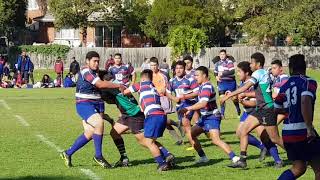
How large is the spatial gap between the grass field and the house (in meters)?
43.7

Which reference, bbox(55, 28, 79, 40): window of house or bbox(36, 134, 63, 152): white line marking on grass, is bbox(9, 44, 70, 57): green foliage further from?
bbox(36, 134, 63, 152): white line marking on grass

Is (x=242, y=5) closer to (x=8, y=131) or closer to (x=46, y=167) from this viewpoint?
(x=8, y=131)

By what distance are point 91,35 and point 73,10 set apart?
946cm

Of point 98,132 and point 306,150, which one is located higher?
point 306,150

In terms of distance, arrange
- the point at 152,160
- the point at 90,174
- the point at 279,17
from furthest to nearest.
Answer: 1. the point at 279,17
2. the point at 152,160
3. the point at 90,174

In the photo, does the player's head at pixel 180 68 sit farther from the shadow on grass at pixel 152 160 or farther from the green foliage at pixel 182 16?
the green foliage at pixel 182 16

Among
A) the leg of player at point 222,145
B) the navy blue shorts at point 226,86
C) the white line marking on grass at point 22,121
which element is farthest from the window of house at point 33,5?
the leg of player at point 222,145

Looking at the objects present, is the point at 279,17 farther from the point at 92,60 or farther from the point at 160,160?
the point at 160,160

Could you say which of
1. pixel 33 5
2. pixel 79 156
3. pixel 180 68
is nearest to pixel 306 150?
pixel 79 156

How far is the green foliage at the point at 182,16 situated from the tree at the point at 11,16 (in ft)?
43.6

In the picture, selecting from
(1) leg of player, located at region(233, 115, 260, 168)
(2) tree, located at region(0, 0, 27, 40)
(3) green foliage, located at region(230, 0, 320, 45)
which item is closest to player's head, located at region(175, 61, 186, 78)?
(1) leg of player, located at region(233, 115, 260, 168)

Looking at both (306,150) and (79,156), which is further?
(79,156)

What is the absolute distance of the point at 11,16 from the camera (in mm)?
61562

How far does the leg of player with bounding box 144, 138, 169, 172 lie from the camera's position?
36.5ft
